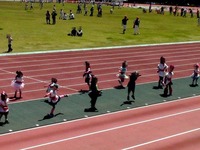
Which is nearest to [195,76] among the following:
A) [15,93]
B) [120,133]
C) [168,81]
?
[168,81]

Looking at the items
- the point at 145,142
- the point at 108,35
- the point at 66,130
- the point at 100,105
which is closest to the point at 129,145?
the point at 145,142

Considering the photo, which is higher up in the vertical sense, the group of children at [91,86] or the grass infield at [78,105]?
the group of children at [91,86]

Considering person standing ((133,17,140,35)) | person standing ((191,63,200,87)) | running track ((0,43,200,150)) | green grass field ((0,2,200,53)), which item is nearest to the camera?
running track ((0,43,200,150))

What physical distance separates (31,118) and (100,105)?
3.62 m

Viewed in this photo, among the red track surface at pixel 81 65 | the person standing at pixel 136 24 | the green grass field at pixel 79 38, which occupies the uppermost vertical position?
the person standing at pixel 136 24

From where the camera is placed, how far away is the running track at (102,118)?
1480cm

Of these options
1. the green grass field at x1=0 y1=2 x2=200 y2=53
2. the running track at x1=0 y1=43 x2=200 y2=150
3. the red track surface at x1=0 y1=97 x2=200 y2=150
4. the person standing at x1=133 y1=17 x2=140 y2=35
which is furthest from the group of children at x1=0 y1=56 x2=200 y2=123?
the person standing at x1=133 y1=17 x2=140 y2=35

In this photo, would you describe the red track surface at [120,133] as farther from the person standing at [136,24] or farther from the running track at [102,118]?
the person standing at [136,24]

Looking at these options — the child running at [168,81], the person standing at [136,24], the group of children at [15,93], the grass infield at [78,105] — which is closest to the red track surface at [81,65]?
the group of children at [15,93]

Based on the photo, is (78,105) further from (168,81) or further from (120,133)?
(168,81)

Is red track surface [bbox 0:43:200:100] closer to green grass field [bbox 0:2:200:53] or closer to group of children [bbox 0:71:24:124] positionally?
group of children [bbox 0:71:24:124]

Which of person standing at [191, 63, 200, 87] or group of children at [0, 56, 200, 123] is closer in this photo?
group of children at [0, 56, 200, 123]

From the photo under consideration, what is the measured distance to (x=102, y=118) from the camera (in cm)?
1761

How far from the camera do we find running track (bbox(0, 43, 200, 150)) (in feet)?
48.5
